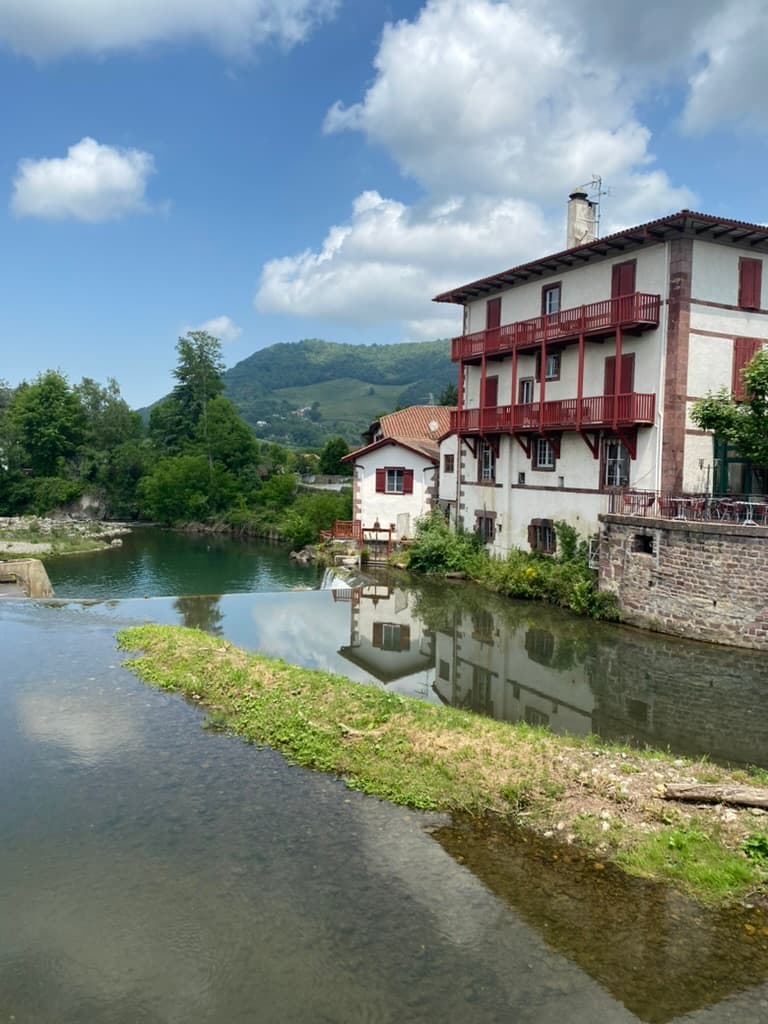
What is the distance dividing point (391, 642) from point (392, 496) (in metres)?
18.5

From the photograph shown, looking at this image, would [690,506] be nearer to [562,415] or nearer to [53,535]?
[562,415]

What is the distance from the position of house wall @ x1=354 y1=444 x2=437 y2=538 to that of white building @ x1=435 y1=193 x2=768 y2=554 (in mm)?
6231

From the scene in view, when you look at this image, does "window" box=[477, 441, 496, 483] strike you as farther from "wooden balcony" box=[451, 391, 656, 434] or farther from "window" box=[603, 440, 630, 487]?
"window" box=[603, 440, 630, 487]

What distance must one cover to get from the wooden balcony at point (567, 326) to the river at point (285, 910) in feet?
61.2

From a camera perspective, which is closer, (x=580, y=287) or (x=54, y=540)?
(x=580, y=287)

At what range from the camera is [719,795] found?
9898 mm

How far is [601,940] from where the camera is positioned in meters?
7.58

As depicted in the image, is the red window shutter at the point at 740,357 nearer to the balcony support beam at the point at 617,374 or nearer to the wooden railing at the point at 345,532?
the balcony support beam at the point at 617,374

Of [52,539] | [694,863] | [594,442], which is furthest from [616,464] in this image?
[52,539]

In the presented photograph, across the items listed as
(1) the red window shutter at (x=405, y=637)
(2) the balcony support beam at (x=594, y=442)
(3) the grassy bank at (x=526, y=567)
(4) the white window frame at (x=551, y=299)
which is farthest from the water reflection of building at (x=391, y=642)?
(4) the white window frame at (x=551, y=299)

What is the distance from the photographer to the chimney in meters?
31.3

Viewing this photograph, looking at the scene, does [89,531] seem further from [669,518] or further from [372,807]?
[372,807]

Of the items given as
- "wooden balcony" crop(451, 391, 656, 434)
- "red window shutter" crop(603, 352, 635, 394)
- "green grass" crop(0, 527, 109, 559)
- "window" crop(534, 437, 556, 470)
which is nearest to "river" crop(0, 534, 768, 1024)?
"wooden balcony" crop(451, 391, 656, 434)

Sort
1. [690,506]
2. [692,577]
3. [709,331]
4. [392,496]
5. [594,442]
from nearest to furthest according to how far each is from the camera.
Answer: [692,577] < [690,506] < [709,331] < [594,442] < [392,496]
